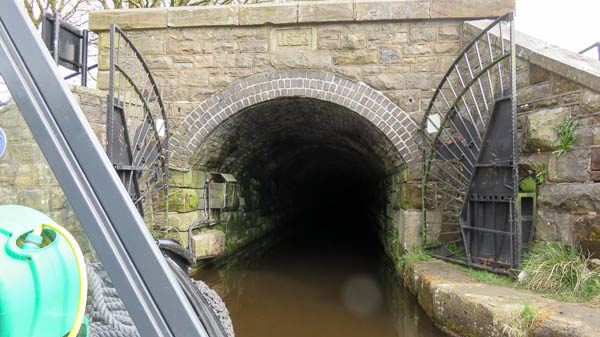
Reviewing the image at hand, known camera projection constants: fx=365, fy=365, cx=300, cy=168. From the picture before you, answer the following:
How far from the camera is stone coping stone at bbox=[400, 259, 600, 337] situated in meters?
2.35

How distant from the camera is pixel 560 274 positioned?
3086mm

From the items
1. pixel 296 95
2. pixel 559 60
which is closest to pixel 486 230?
pixel 559 60

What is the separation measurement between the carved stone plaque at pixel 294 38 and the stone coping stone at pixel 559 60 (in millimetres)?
2390

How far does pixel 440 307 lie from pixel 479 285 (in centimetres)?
44

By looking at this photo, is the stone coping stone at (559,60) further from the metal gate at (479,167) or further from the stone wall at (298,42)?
the stone wall at (298,42)

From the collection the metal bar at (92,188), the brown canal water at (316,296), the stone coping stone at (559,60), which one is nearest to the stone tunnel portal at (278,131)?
the brown canal water at (316,296)

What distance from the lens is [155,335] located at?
0.69m

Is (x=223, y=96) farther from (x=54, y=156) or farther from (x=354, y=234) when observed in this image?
(x=354, y=234)

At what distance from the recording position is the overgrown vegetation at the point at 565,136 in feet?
10.6

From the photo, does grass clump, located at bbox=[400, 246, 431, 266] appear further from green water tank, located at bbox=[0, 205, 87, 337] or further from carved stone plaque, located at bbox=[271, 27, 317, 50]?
green water tank, located at bbox=[0, 205, 87, 337]

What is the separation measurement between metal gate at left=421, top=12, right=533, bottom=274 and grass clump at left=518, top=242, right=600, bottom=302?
189 mm

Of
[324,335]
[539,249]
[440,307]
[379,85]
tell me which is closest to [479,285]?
[440,307]

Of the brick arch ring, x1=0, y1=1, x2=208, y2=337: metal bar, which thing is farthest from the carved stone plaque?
x1=0, y1=1, x2=208, y2=337: metal bar

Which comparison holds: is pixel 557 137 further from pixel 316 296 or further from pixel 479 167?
pixel 316 296
